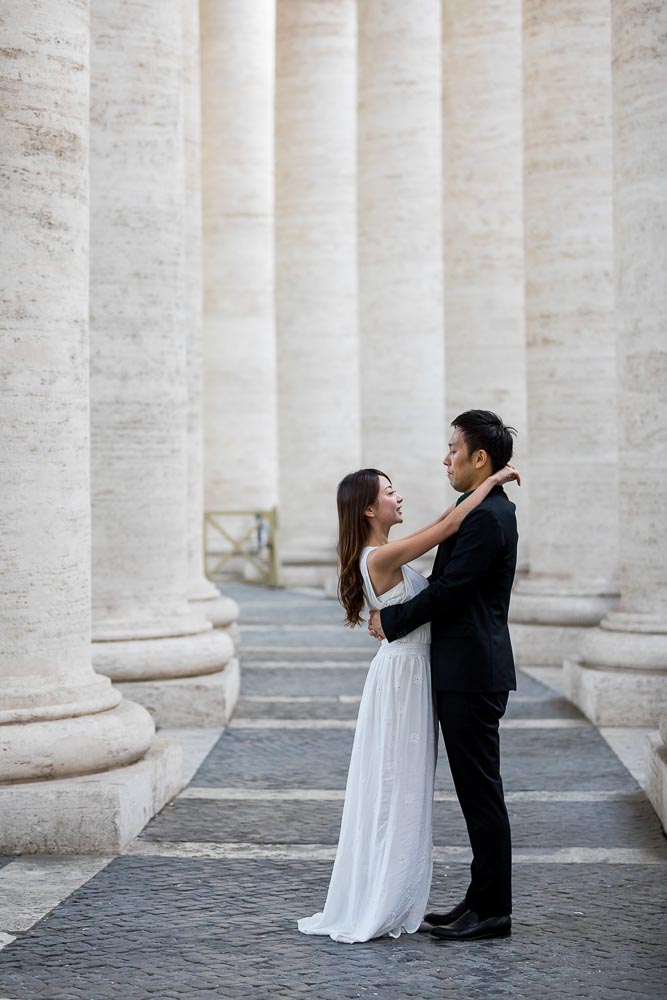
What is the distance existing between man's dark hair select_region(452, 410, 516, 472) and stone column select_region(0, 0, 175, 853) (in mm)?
5217

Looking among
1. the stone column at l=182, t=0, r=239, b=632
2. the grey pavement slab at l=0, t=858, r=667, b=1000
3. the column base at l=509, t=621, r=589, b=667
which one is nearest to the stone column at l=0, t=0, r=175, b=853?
the grey pavement slab at l=0, t=858, r=667, b=1000

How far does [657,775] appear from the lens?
1678 cm

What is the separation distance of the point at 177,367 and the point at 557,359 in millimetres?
9578

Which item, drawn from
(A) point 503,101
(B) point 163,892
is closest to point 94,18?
(B) point 163,892

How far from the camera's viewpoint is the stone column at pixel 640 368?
878 inches

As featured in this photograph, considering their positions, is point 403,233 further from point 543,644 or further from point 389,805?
point 389,805

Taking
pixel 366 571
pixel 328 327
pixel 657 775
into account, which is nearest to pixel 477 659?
pixel 366 571

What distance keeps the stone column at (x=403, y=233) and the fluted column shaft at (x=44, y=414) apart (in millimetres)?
27945

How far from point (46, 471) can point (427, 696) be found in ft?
17.5

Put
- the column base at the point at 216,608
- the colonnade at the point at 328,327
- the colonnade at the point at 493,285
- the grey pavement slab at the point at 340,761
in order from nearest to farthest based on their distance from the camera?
the colonnade at the point at 328,327 → the grey pavement slab at the point at 340,761 → the colonnade at the point at 493,285 → the column base at the point at 216,608

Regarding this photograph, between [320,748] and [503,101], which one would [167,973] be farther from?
[503,101]

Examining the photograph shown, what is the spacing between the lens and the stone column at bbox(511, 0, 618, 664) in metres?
29.5

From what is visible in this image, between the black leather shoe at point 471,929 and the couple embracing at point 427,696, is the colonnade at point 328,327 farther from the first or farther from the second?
the black leather shoe at point 471,929

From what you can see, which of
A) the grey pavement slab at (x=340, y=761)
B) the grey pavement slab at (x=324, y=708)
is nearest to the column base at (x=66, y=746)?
the grey pavement slab at (x=340, y=761)
